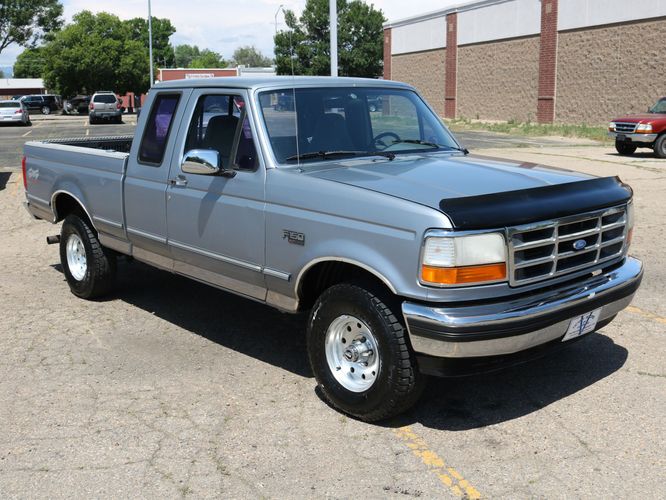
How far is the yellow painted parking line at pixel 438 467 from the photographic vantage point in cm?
371

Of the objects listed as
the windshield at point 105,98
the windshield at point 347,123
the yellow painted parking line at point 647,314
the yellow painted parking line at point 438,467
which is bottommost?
the yellow painted parking line at point 438,467

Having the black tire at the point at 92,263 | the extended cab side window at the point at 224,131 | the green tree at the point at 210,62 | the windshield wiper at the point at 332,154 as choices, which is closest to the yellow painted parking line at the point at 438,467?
the windshield wiper at the point at 332,154

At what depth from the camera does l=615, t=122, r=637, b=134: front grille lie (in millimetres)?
21198

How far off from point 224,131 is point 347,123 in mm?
888

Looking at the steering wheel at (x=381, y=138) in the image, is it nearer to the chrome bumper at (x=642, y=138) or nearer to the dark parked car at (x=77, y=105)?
the chrome bumper at (x=642, y=138)

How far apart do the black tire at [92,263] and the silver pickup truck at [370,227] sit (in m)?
0.67

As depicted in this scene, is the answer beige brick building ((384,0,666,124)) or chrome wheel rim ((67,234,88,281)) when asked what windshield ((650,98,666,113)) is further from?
chrome wheel rim ((67,234,88,281))

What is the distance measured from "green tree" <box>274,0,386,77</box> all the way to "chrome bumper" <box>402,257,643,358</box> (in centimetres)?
6270

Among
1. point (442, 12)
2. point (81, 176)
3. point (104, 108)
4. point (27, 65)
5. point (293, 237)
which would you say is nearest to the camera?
point (293, 237)

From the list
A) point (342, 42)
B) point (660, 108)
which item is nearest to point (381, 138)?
point (660, 108)

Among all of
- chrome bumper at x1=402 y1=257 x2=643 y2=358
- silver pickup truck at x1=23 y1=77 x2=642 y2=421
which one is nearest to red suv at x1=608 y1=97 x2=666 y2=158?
silver pickup truck at x1=23 y1=77 x2=642 y2=421

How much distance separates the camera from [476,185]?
4.40 metres

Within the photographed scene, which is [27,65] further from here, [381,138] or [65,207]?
[381,138]

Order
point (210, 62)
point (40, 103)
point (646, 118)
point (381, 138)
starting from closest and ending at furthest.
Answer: point (381, 138) < point (646, 118) < point (40, 103) < point (210, 62)
